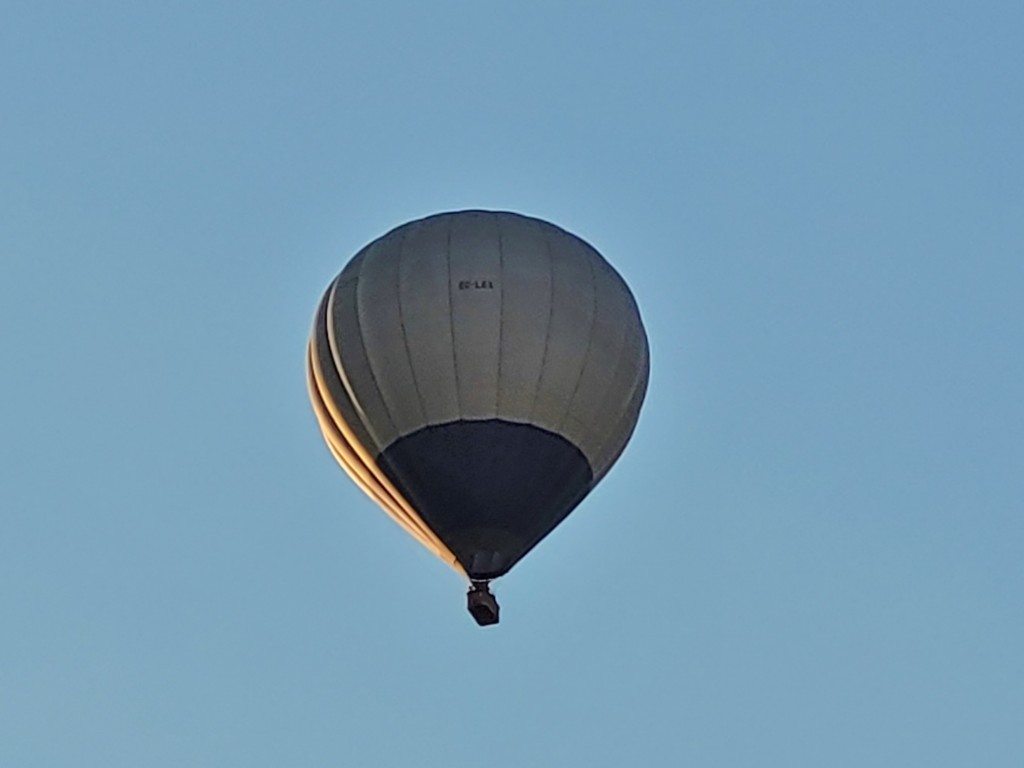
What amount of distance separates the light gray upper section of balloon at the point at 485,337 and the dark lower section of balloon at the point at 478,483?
0.15 metres

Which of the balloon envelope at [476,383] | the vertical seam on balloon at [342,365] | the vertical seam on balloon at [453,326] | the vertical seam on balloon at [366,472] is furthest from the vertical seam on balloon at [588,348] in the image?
the vertical seam on balloon at [342,365]

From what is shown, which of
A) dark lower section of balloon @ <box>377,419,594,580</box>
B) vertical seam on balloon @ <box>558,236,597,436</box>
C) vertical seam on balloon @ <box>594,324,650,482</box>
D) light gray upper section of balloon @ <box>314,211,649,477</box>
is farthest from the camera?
vertical seam on balloon @ <box>594,324,650,482</box>

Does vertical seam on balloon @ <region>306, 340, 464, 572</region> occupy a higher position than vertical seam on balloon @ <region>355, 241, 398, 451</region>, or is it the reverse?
vertical seam on balloon @ <region>355, 241, 398, 451</region>

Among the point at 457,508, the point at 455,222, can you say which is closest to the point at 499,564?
the point at 457,508

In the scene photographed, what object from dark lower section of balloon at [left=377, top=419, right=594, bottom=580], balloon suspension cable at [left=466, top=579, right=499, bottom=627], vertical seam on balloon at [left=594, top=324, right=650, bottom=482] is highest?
vertical seam on balloon at [left=594, top=324, right=650, bottom=482]

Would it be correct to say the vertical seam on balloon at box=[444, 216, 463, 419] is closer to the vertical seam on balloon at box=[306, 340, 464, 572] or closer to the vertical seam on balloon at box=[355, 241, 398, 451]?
the vertical seam on balloon at box=[355, 241, 398, 451]

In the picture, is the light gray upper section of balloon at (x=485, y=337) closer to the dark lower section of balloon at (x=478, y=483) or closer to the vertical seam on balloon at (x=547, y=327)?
the vertical seam on balloon at (x=547, y=327)

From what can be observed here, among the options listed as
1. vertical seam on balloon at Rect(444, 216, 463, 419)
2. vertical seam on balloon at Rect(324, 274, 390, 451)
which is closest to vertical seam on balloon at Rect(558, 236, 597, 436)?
vertical seam on balloon at Rect(444, 216, 463, 419)

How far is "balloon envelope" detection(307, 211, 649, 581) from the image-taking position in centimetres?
4406

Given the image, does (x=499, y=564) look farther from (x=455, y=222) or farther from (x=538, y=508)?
(x=455, y=222)

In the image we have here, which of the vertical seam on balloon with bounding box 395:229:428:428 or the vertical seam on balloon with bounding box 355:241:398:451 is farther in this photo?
the vertical seam on balloon with bounding box 355:241:398:451

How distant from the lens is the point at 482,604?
44.1m

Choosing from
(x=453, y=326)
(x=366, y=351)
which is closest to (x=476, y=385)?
(x=453, y=326)

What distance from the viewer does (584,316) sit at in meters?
44.8
